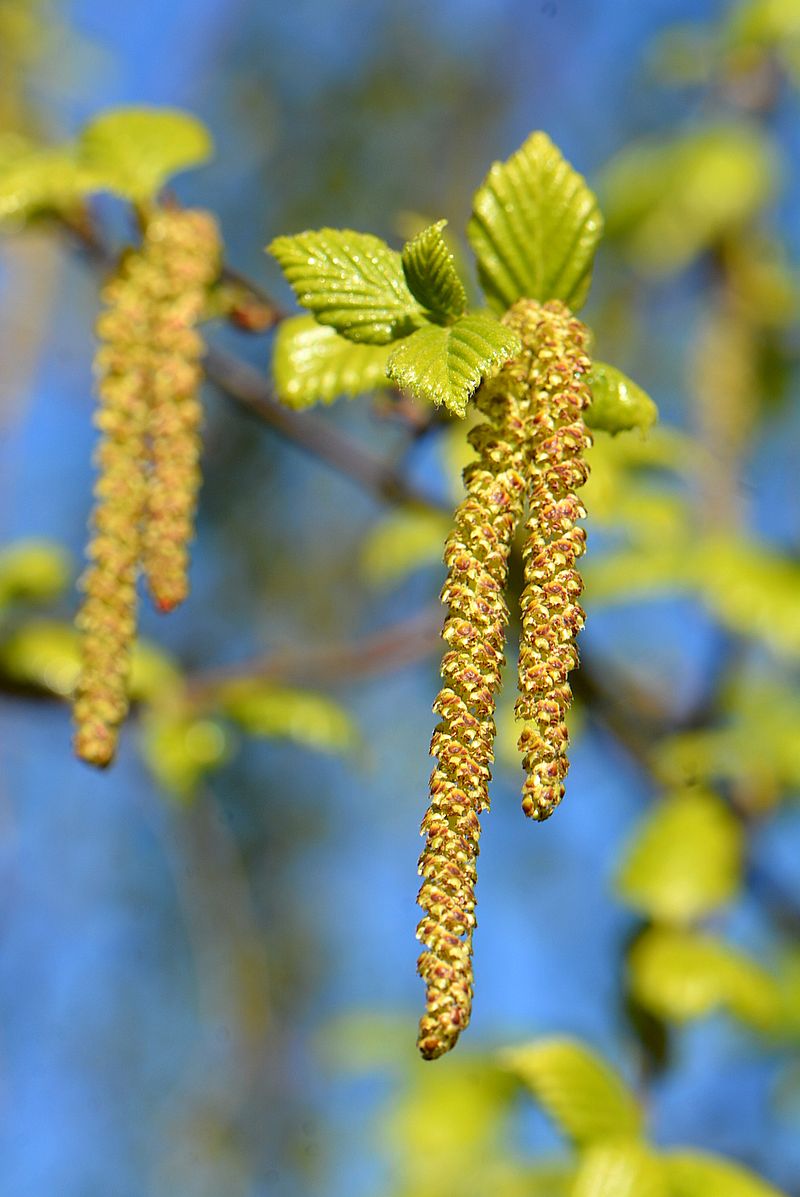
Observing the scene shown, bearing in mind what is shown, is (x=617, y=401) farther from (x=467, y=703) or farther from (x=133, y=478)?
(x=133, y=478)

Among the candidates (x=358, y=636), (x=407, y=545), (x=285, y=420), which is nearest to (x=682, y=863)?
(x=407, y=545)

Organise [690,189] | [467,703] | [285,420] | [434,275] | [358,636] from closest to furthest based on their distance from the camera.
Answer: [467,703]
[434,275]
[285,420]
[690,189]
[358,636]

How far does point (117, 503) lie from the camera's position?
3.69 feet

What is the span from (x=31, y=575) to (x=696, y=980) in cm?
115

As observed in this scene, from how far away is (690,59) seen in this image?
265 centimetres

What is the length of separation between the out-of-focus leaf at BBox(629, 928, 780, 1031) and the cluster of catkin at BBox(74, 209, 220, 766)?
42.6 inches

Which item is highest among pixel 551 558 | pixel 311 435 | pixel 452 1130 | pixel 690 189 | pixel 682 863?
pixel 690 189

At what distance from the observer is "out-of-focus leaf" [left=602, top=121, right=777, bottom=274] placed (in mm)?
2605

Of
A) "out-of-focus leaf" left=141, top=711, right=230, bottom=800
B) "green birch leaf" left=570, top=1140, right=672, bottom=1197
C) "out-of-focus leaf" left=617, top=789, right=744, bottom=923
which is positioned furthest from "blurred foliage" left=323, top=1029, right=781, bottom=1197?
"out-of-focus leaf" left=141, top=711, right=230, bottom=800

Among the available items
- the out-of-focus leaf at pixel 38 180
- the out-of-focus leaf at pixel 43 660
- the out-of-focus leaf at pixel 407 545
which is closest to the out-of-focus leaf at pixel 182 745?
the out-of-focus leaf at pixel 43 660

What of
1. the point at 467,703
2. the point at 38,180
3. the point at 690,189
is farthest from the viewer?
the point at 690,189

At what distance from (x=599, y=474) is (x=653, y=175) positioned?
3.75ft

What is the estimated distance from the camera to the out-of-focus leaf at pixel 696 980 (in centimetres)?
183

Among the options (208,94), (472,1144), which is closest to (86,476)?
(208,94)
